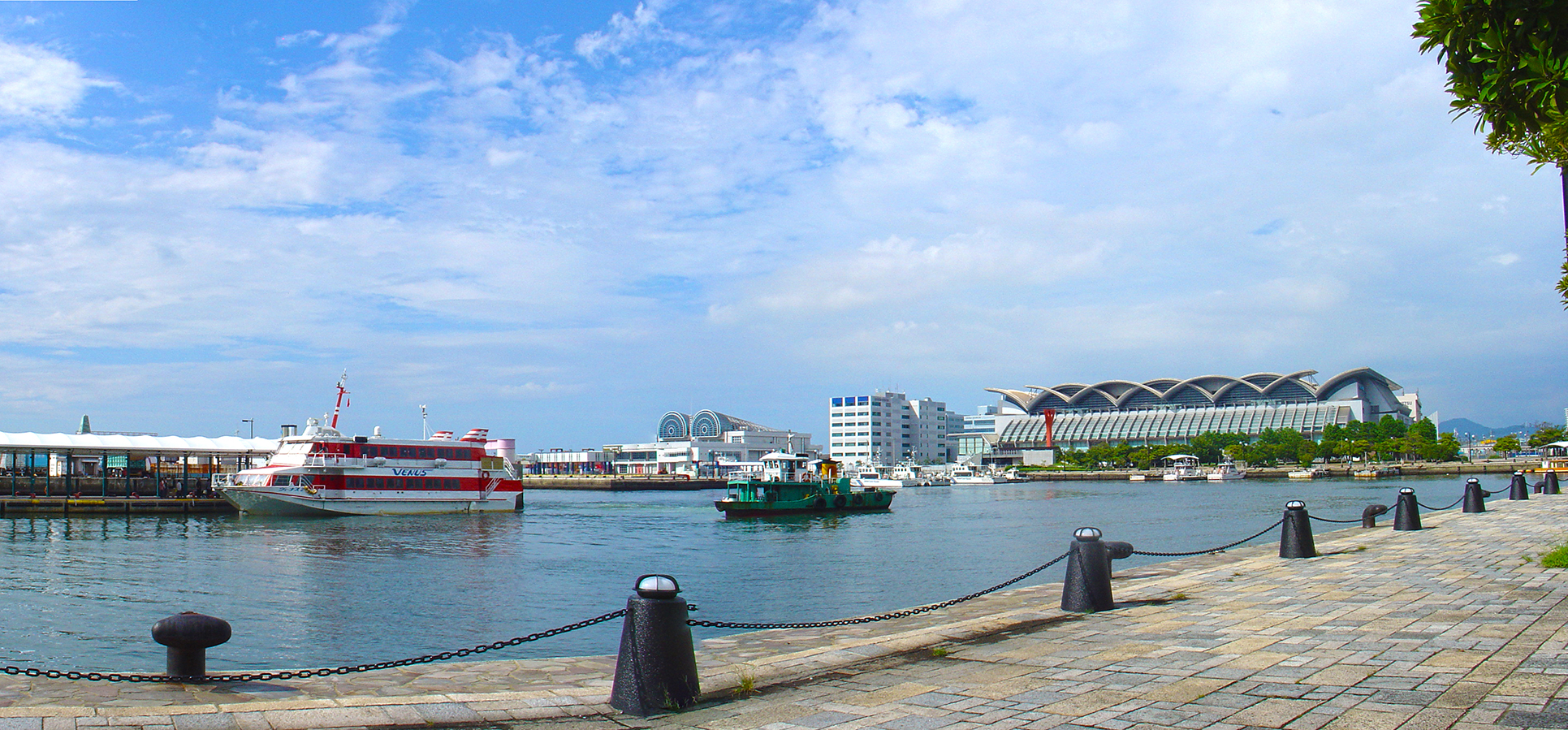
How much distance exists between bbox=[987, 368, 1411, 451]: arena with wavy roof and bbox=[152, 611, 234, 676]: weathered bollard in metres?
183

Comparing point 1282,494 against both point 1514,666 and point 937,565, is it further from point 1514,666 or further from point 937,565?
point 1514,666

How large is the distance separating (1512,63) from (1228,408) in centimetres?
19599

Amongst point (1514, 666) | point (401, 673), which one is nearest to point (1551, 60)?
point (1514, 666)

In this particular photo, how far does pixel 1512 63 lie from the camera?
6137mm

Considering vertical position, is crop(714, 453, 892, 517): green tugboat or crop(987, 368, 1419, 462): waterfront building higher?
crop(987, 368, 1419, 462): waterfront building

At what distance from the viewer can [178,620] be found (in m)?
8.43

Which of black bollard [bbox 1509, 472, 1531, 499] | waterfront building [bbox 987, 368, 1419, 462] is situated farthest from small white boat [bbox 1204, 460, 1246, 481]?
black bollard [bbox 1509, 472, 1531, 499]

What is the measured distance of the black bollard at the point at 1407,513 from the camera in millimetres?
22047

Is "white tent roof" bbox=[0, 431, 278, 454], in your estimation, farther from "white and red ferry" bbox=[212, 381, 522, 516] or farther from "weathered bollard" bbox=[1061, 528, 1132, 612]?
"weathered bollard" bbox=[1061, 528, 1132, 612]

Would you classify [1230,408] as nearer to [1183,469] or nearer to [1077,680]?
[1183,469]

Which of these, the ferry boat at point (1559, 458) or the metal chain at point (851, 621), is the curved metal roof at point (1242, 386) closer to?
the ferry boat at point (1559, 458)

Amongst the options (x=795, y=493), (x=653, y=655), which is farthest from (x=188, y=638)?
(x=795, y=493)

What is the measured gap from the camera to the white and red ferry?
54625mm

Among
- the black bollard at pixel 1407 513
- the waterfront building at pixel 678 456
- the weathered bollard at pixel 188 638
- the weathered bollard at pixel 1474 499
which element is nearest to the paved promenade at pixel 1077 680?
the weathered bollard at pixel 188 638
